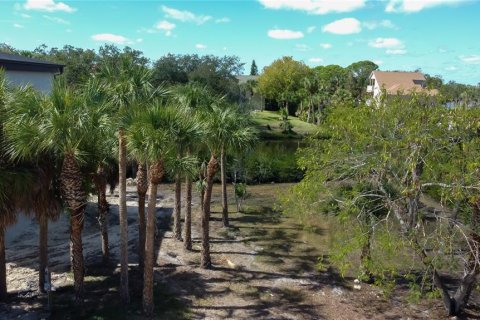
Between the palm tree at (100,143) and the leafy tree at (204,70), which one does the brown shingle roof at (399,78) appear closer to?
the leafy tree at (204,70)

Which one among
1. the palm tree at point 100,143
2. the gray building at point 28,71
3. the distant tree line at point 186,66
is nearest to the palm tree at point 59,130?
the palm tree at point 100,143

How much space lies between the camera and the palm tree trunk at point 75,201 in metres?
11.8

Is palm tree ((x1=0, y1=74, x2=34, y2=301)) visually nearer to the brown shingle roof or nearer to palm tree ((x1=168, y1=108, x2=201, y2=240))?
palm tree ((x1=168, y1=108, x2=201, y2=240))

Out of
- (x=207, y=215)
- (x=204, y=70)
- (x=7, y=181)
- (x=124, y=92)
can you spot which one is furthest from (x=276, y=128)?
(x=7, y=181)

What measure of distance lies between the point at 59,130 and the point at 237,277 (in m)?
8.97

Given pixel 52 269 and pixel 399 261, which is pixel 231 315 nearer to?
pixel 52 269

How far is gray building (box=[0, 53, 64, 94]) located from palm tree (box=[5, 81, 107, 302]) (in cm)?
863

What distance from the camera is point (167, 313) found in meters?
13.4

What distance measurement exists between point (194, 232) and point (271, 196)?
10405mm

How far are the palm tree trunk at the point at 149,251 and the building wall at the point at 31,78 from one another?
1100 cm

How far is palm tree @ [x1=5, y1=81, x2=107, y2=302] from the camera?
10758 millimetres

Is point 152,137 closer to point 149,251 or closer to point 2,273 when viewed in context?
point 149,251

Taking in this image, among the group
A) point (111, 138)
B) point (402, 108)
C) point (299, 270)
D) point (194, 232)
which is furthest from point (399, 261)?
point (111, 138)

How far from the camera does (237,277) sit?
54.6ft
